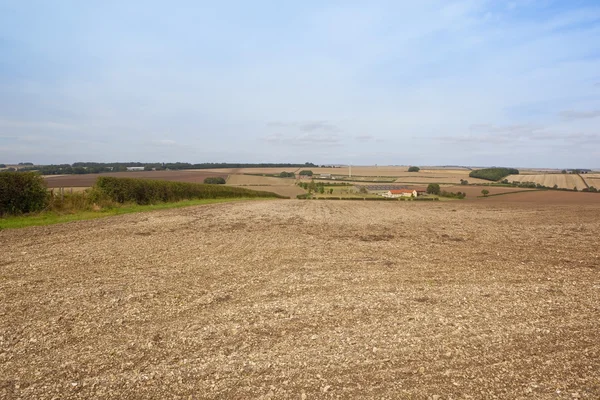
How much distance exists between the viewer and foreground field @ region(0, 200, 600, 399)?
367cm

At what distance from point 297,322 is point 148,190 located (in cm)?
2368

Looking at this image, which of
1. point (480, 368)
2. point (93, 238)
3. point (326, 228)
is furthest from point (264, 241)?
point (480, 368)

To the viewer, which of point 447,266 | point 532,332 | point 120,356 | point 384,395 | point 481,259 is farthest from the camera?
point 481,259

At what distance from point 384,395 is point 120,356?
3093mm

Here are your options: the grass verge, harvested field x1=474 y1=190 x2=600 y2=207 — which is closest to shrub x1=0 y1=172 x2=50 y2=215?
the grass verge

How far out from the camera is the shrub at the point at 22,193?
50.3 feet

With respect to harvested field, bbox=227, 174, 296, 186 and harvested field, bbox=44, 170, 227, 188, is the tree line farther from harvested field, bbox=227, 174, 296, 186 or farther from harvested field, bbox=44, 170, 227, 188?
harvested field, bbox=227, 174, 296, 186

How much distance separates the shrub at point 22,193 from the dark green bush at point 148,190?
447 cm

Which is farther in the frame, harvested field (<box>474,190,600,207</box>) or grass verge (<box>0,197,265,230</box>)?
harvested field (<box>474,190,600,207</box>)

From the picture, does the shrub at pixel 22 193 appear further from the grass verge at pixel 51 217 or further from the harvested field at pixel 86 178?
the harvested field at pixel 86 178

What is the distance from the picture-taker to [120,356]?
4.19m

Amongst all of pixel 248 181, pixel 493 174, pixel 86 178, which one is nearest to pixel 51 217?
pixel 86 178

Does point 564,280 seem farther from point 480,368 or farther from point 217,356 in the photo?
point 217,356

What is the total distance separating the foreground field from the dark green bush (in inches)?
520
